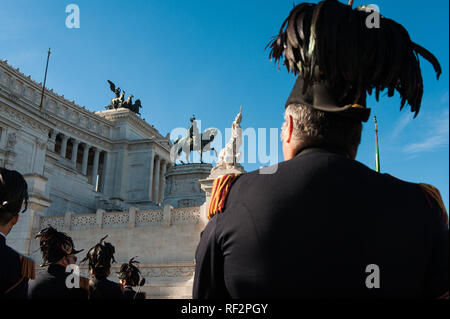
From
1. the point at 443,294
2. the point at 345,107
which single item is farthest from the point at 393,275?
the point at 345,107

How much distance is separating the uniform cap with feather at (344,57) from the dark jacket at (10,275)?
237 centimetres

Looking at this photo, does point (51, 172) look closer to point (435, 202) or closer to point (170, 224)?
point (170, 224)

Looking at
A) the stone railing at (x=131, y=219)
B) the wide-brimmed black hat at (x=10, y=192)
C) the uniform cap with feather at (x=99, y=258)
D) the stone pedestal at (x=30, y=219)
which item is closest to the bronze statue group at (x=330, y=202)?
the wide-brimmed black hat at (x=10, y=192)

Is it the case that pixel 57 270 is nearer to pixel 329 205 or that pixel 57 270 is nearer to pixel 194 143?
pixel 329 205

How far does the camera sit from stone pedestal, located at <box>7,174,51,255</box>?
23828 millimetres

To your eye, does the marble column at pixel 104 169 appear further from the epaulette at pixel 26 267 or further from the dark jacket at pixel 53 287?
the epaulette at pixel 26 267

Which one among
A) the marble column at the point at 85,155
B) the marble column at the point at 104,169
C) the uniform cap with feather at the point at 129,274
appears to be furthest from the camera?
the marble column at the point at 104,169

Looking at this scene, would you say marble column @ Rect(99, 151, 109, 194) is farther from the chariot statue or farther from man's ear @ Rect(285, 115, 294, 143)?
man's ear @ Rect(285, 115, 294, 143)

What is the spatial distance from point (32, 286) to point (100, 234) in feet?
66.2

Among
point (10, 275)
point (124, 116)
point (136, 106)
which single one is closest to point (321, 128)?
point (10, 275)

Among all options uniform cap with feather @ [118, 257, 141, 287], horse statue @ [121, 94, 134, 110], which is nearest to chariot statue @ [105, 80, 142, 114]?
horse statue @ [121, 94, 134, 110]

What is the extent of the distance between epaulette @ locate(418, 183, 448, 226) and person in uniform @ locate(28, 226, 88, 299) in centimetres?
400

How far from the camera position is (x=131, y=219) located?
24500 millimetres

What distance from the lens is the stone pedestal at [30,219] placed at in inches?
938
